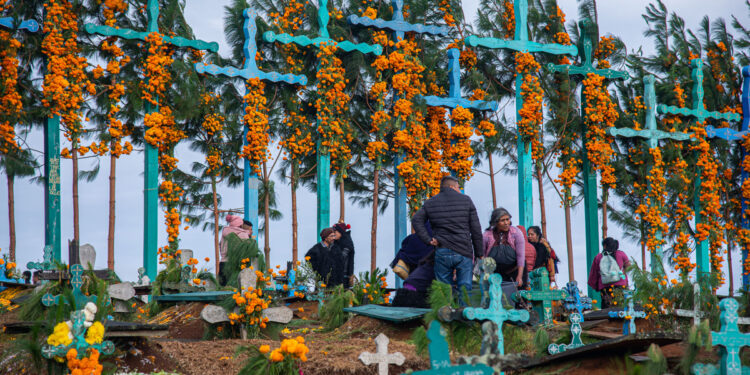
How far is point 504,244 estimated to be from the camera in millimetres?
10133

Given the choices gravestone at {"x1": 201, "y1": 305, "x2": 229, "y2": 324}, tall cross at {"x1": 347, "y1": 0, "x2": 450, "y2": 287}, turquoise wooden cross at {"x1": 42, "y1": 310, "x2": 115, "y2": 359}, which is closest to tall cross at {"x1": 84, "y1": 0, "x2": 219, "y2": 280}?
tall cross at {"x1": 347, "y1": 0, "x2": 450, "y2": 287}

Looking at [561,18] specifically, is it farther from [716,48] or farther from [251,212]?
[251,212]

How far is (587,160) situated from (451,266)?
10683 mm

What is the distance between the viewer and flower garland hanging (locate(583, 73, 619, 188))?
61.5ft

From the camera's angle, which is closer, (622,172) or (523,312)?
(523,312)

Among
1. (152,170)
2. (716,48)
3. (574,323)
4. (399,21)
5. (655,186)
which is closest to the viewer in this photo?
(574,323)

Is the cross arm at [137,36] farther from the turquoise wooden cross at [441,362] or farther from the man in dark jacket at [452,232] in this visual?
the turquoise wooden cross at [441,362]

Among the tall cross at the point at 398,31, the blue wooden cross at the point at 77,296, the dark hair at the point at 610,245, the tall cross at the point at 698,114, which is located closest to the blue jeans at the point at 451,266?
the blue wooden cross at the point at 77,296

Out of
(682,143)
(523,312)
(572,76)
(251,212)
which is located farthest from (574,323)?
(682,143)

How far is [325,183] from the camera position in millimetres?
16750

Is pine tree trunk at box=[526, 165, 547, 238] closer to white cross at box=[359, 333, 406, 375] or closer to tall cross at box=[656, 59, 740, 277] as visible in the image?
tall cross at box=[656, 59, 740, 277]

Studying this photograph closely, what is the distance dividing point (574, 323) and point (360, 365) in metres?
2.04

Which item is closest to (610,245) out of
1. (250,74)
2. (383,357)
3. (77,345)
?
(383,357)

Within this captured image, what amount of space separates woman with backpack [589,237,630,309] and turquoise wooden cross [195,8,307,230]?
638 cm
